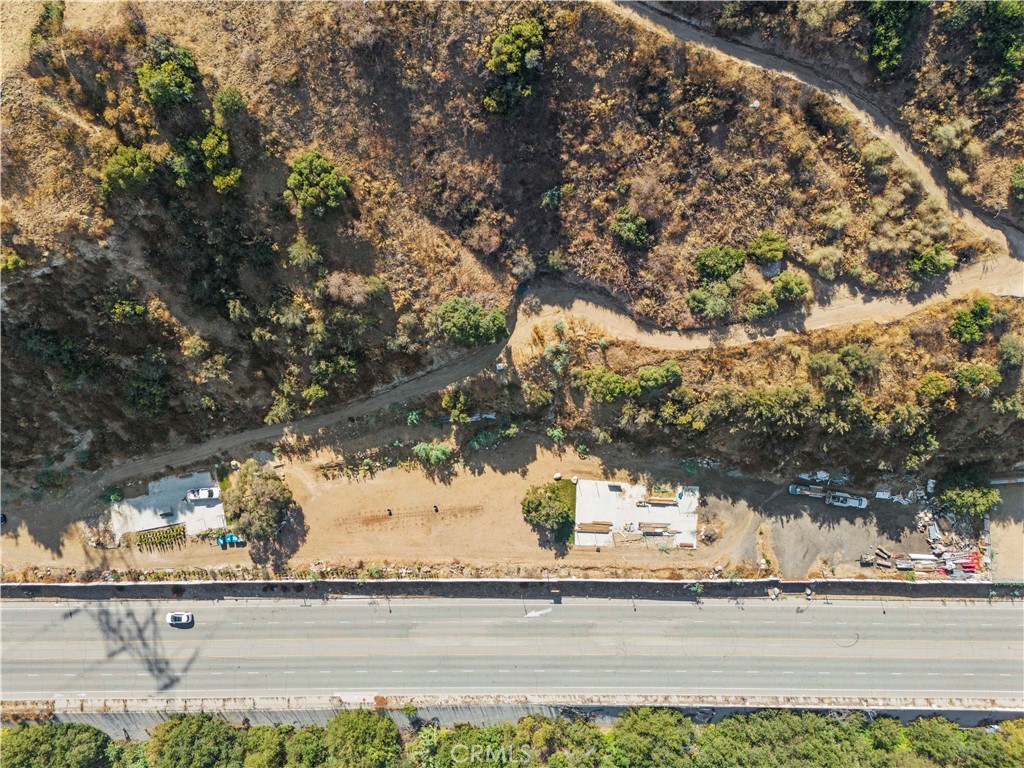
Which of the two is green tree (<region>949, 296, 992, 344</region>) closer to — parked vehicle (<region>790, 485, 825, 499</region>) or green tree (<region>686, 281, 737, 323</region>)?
parked vehicle (<region>790, 485, 825, 499</region>)

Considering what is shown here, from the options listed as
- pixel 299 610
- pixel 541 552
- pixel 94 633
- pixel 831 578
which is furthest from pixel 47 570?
pixel 831 578

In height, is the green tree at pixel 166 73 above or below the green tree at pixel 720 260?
above

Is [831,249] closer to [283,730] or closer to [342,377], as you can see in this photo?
[342,377]

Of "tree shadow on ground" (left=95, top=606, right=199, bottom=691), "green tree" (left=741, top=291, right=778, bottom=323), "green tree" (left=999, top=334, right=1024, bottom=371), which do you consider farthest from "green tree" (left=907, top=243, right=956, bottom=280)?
"tree shadow on ground" (left=95, top=606, right=199, bottom=691)

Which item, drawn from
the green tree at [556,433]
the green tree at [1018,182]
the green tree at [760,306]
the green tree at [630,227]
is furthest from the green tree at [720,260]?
the green tree at [1018,182]

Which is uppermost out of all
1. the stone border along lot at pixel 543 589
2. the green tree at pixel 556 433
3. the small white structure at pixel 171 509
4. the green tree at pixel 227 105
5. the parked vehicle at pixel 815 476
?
the green tree at pixel 227 105

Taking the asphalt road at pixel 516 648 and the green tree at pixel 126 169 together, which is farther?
the asphalt road at pixel 516 648

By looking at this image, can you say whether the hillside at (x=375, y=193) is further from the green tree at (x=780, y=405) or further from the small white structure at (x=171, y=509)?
the small white structure at (x=171, y=509)
